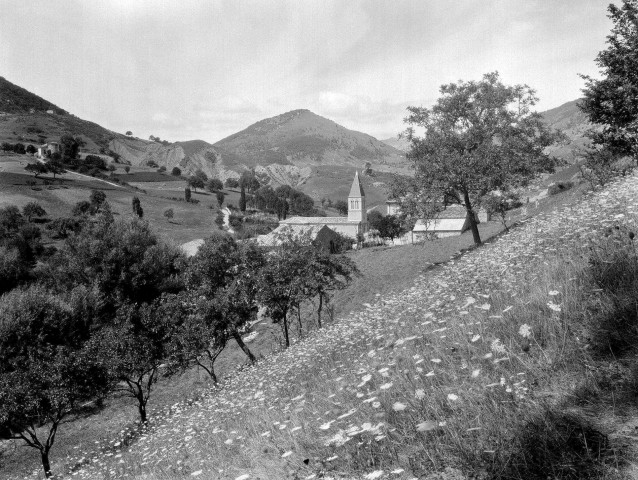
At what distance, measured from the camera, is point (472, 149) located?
28.4 meters

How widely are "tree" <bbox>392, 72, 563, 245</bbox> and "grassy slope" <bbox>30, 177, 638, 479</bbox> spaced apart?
1805 centimetres

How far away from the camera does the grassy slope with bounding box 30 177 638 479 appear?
326 centimetres

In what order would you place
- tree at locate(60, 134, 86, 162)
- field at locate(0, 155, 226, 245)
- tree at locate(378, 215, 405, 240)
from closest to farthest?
→ tree at locate(378, 215, 405, 240) → field at locate(0, 155, 226, 245) → tree at locate(60, 134, 86, 162)

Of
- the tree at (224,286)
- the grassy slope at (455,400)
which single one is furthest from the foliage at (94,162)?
the grassy slope at (455,400)

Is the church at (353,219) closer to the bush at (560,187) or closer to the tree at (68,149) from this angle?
the bush at (560,187)

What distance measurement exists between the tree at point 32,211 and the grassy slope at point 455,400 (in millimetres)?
98586

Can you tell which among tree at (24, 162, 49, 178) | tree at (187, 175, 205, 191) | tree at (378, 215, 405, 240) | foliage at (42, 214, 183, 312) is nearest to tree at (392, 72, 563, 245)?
foliage at (42, 214, 183, 312)

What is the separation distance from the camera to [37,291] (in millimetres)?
35375

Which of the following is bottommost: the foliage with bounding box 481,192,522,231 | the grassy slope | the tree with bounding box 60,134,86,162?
the grassy slope

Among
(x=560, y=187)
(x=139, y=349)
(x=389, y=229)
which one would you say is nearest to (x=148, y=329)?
(x=139, y=349)

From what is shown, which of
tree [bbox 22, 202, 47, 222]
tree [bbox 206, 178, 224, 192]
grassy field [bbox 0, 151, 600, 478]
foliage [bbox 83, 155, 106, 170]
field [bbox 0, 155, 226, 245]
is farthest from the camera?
tree [bbox 206, 178, 224, 192]

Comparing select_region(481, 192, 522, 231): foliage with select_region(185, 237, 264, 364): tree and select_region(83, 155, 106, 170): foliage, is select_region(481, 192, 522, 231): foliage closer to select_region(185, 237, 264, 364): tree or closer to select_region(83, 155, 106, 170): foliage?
select_region(185, 237, 264, 364): tree

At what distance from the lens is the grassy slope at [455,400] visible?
3262 mm

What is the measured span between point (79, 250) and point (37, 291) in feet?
37.4
